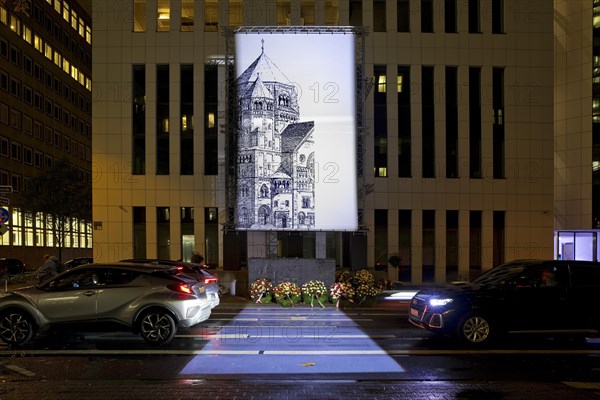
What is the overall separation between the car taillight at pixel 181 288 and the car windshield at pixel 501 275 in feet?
19.8

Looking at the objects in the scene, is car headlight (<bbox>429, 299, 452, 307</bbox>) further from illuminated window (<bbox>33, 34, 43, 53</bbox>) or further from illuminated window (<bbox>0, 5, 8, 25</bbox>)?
illuminated window (<bbox>33, 34, 43, 53</bbox>)

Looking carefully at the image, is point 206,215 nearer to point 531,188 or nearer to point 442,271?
point 442,271

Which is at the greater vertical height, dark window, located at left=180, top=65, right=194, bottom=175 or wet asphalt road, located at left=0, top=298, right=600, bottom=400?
dark window, located at left=180, top=65, right=194, bottom=175

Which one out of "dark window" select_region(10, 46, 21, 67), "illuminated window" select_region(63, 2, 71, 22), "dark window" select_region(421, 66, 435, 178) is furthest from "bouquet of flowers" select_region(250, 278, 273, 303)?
"illuminated window" select_region(63, 2, 71, 22)

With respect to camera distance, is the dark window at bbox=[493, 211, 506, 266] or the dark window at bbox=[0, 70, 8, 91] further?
the dark window at bbox=[0, 70, 8, 91]

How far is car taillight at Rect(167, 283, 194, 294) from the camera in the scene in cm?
1072

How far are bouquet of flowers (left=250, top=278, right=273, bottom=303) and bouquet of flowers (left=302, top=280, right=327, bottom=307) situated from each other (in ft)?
4.12

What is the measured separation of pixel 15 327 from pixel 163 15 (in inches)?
916

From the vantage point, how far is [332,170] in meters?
23.6

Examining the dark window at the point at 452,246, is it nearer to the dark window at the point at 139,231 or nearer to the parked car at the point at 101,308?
the dark window at the point at 139,231

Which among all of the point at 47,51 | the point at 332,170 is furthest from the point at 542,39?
the point at 47,51

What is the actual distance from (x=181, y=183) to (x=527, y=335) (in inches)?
860

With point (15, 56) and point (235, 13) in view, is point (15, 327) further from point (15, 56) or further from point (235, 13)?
point (15, 56)

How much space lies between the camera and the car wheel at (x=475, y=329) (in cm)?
1034
